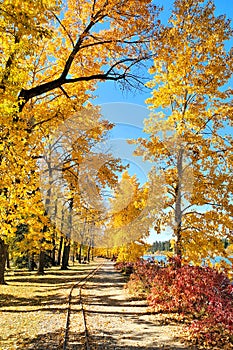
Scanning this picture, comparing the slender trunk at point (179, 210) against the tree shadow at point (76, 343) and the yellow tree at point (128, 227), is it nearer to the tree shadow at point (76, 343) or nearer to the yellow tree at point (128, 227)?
the tree shadow at point (76, 343)

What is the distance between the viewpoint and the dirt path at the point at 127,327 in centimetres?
795

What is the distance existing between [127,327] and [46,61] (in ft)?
35.3

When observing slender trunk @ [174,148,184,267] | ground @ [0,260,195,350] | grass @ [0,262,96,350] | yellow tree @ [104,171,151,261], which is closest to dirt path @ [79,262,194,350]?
ground @ [0,260,195,350]

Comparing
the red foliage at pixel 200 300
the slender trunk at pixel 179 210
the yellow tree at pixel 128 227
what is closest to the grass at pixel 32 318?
the red foliage at pixel 200 300

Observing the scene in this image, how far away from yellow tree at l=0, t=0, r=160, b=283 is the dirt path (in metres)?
3.56

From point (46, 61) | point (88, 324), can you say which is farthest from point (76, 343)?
point (46, 61)

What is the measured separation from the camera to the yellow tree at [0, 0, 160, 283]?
6.60 meters

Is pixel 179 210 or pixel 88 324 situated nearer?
pixel 88 324

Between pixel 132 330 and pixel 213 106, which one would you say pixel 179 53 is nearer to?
Answer: pixel 213 106

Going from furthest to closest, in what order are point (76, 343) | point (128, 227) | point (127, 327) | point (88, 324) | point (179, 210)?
point (128, 227) < point (179, 210) < point (88, 324) < point (127, 327) < point (76, 343)

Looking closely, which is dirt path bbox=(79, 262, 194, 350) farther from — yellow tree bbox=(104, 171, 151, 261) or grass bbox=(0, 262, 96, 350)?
yellow tree bbox=(104, 171, 151, 261)

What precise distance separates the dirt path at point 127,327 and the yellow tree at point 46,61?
356 centimetres

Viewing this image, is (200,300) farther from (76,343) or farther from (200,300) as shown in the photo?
(76,343)

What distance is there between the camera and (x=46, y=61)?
1440 centimetres
